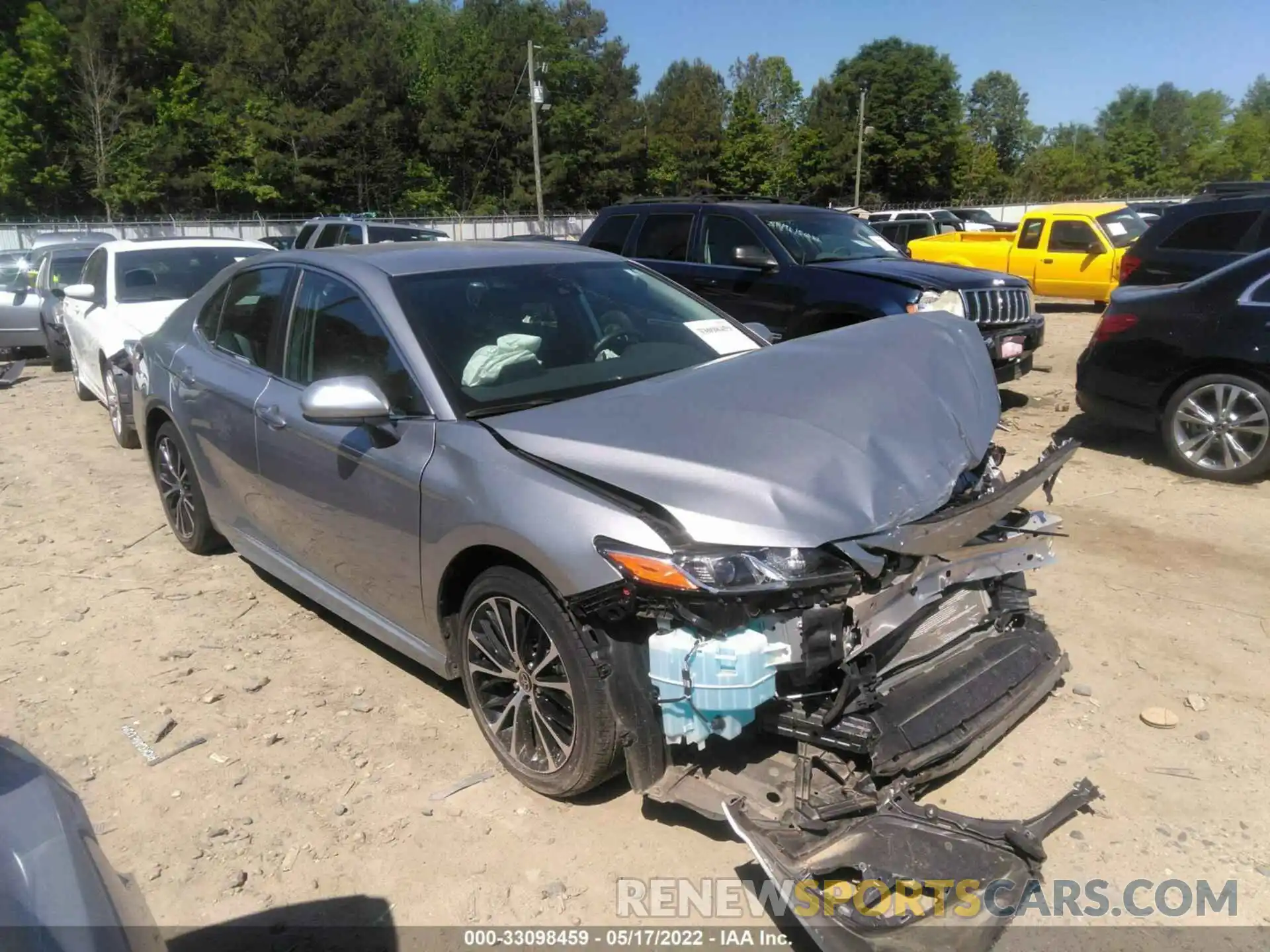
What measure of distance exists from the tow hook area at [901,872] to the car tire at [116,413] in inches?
292

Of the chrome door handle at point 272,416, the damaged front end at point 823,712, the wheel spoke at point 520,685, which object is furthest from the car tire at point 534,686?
the chrome door handle at point 272,416

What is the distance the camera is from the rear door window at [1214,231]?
9633 mm

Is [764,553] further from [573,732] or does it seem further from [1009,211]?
[1009,211]

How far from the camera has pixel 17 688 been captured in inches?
166

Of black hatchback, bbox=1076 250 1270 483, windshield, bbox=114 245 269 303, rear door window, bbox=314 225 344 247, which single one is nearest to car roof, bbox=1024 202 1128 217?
black hatchback, bbox=1076 250 1270 483

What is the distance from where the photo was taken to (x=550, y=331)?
386 centimetres

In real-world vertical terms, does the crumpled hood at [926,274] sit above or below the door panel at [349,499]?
above

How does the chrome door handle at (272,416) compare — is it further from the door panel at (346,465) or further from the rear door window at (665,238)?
the rear door window at (665,238)

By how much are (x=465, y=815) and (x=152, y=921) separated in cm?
147

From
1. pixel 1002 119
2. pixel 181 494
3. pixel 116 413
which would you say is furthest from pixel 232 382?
pixel 1002 119

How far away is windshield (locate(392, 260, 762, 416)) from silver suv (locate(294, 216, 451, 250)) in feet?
38.4

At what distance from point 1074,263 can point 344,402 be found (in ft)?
50.7

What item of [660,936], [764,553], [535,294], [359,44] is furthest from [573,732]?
[359,44]

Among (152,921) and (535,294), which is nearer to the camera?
(152,921)
